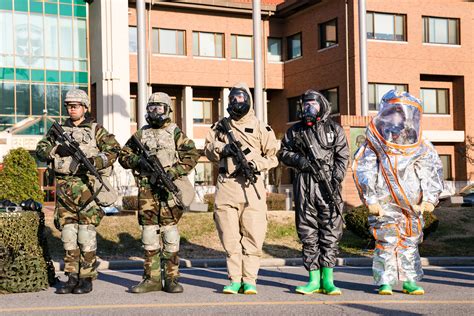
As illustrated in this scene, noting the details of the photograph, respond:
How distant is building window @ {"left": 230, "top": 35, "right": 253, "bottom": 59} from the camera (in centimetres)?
3919

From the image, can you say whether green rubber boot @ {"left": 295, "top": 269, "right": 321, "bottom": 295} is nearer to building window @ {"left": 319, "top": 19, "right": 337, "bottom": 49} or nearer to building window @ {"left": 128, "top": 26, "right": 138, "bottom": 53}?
building window @ {"left": 319, "top": 19, "right": 337, "bottom": 49}

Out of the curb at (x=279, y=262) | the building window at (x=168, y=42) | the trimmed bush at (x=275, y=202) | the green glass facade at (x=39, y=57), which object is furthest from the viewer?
the building window at (x=168, y=42)

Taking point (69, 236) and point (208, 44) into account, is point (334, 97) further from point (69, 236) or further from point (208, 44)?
point (69, 236)

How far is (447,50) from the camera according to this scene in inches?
1423

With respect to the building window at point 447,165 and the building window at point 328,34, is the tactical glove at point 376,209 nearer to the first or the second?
the building window at point 328,34

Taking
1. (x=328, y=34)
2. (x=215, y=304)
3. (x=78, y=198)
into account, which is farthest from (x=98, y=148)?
(x=328, y=34)

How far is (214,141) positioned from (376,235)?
2.08 m

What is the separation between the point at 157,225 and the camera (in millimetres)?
8117

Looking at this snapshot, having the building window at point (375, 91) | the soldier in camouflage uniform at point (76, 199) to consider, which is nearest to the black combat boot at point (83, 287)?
the soldier in camouflage uniform at point (76, 199)

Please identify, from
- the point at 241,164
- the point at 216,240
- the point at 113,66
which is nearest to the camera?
the point at 241,164

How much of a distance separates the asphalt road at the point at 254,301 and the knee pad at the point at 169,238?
0.51 meters

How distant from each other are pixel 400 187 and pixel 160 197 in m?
2.64

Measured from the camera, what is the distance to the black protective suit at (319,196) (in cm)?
788

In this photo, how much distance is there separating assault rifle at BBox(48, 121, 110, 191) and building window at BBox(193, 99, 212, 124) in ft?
103
